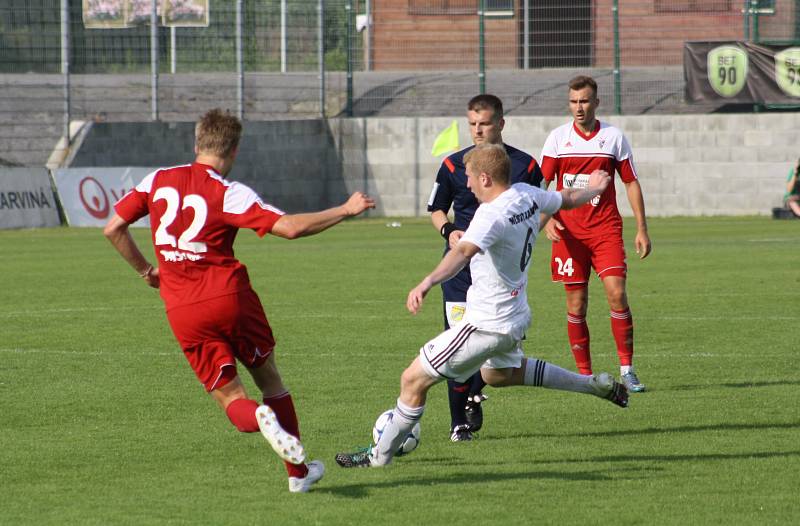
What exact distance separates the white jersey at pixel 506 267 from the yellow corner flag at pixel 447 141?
24513 millimetres

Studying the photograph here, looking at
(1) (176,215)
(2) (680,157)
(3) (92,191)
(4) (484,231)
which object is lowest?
(3) (92,191)

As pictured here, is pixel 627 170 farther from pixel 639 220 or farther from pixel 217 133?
pixel 217 133

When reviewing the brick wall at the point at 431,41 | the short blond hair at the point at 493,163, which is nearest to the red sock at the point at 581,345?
the short blond hair at the point at 493,163

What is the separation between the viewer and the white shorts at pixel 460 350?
6.87 m

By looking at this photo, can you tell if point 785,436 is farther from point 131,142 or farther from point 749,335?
point 131,142

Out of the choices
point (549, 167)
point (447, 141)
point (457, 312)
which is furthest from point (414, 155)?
point (457, 312)

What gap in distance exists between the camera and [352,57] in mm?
33906

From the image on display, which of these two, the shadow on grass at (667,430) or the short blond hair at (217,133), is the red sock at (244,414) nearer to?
the short blond hair at (217,133)

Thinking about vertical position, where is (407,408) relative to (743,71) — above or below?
below

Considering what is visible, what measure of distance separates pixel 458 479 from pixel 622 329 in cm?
341

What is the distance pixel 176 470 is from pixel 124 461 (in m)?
0.42

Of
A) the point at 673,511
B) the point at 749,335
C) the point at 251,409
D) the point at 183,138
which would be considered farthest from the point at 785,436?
the point at 183,138

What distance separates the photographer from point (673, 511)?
6188mm

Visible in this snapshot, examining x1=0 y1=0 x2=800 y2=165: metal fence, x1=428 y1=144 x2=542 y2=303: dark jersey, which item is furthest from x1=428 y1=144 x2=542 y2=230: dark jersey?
x1=0 y1=0 x2=800 y2=165: metal fence
